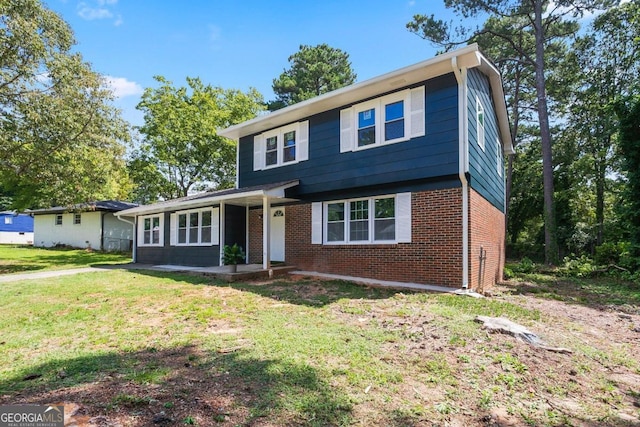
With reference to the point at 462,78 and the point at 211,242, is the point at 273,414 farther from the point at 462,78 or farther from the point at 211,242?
the point at 211,242

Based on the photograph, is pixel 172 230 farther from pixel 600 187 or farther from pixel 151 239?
pixel 600 187

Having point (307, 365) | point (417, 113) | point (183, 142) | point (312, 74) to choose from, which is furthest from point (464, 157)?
point (312, 74)

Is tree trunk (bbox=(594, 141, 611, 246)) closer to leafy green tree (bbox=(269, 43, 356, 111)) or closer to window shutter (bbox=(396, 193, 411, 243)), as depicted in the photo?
window shutter (bbox=(396, 193, 411, 243))

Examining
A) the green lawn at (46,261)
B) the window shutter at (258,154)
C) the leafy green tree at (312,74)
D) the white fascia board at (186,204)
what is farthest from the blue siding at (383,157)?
the leafy green tree at (312,74)

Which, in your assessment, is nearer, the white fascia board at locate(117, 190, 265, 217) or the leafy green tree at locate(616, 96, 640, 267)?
the white fascia board at locate(117, 190, 265, 217)

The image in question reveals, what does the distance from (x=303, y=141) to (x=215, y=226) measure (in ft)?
15.0

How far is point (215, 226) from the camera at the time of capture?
1294 centimetres

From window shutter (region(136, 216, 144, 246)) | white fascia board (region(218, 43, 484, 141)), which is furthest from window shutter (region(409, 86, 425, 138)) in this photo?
window shutter (region(136, 216, 144, 246))

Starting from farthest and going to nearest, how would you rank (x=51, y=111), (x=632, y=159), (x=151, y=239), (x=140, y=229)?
(x=140, y=229) < (x=151, y=239) < (x=51, y=111) < (x=632, y=159)

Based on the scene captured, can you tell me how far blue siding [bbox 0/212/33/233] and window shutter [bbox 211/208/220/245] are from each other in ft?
106

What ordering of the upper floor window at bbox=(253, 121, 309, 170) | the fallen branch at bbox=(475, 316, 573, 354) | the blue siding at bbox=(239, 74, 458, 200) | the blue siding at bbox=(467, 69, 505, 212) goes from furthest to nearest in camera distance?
the upper floor window at bbox=(253, 121, 309, 170)
the blue siding at bbox=(467, 69, 505, 212)
the blue siding at bbox=(239, 74, 458, 200)
the fallen branch at bbox=(475, 316, 573, 354)

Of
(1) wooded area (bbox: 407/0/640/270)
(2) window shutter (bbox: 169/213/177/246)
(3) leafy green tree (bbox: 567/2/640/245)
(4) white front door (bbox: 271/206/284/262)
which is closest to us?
(4) white front door (bbox: 271/206/284/262)

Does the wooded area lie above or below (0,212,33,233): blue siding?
above

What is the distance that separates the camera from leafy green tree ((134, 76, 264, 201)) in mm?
24531
